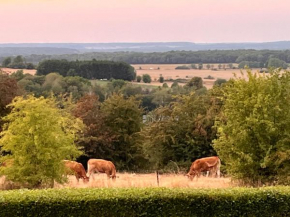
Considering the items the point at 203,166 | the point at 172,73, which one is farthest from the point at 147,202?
the point at 172,73

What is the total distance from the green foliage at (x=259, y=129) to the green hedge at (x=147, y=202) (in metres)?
4.67

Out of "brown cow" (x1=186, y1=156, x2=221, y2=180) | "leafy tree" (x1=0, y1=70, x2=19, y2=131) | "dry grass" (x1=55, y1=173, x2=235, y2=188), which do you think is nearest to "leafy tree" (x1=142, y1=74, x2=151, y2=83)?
"leafy tree" (x1=0, y1=70, x2=19, y2=131)

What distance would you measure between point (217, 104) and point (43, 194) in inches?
944

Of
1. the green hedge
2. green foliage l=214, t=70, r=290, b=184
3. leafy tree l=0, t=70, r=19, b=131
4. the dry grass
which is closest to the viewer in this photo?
the green hedge

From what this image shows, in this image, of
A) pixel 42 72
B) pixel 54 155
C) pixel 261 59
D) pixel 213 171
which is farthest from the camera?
pixel 261 59

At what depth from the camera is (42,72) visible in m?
118

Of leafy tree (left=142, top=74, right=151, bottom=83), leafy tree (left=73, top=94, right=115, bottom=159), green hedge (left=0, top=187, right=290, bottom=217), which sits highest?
green hedge (left=0, top=187, right=290, bottom=217)

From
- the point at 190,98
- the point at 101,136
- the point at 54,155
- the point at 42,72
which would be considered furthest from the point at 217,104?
the point at 42,72

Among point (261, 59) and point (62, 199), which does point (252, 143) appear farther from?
point (261, 59)

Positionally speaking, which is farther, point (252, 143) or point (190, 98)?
point (190, 98)

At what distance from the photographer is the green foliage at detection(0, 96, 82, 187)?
62.7 feet

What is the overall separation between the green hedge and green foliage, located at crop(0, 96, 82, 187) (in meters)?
3.96

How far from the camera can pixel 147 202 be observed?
15.0 meters

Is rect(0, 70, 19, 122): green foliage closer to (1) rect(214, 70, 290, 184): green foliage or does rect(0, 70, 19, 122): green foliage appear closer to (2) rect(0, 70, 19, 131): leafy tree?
(2) rect(0, 70, 19, 131): leafy tree
